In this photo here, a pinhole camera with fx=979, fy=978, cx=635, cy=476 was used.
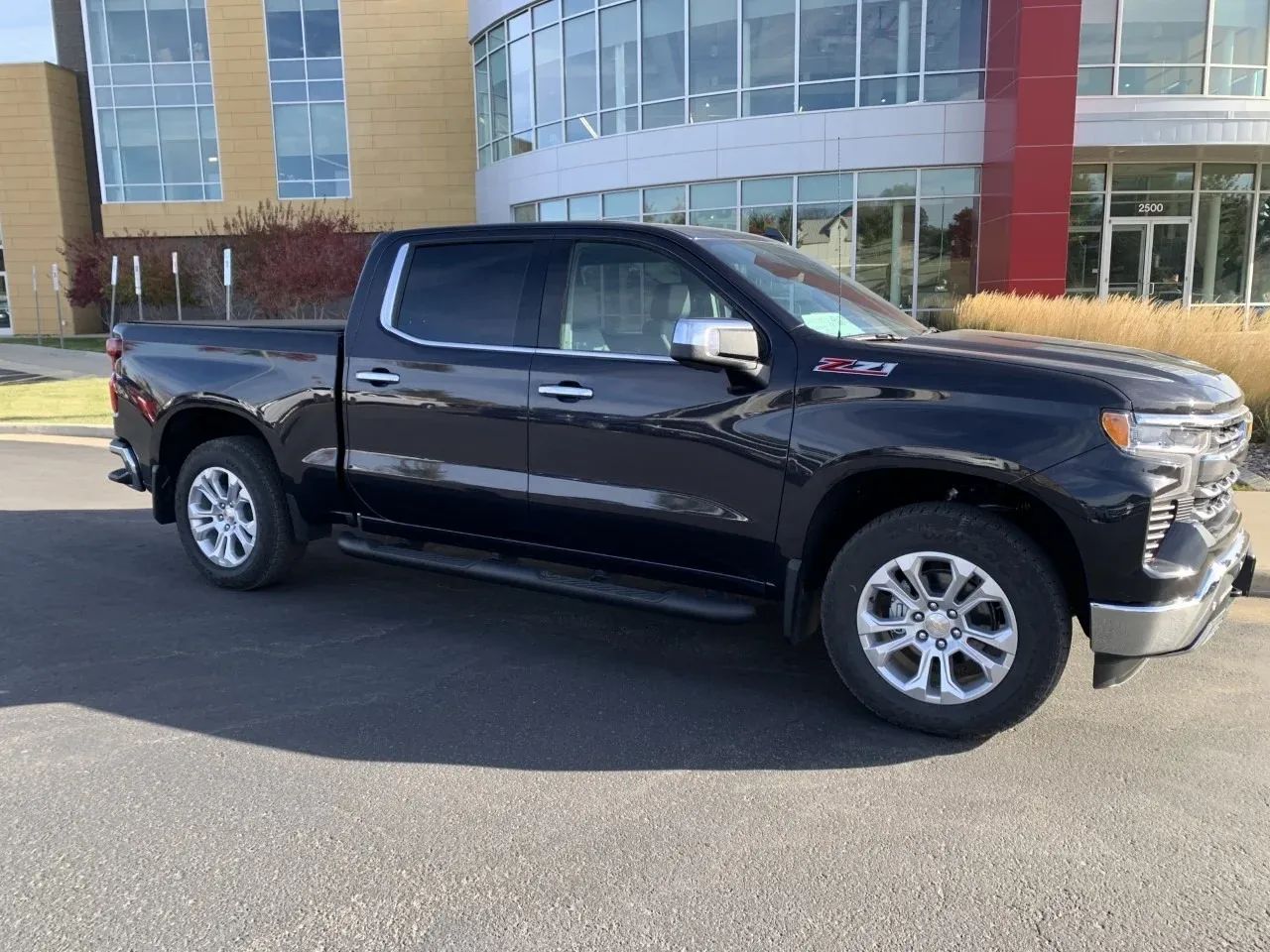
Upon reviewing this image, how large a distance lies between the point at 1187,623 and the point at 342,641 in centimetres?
373

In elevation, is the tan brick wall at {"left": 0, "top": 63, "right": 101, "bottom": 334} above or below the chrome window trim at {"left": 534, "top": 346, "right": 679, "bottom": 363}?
above

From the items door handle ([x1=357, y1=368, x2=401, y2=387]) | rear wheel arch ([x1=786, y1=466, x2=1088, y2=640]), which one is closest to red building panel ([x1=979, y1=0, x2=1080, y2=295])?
rear wheel arch ([x1=786, y1=466, x2=1088, y2=640])

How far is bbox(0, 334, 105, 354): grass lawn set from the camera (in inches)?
1182

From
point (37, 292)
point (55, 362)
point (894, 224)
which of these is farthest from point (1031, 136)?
point (37, 292)

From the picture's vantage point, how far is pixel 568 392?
4.40m

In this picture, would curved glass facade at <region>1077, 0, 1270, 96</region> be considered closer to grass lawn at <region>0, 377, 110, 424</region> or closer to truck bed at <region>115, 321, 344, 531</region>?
grass lawn at <region>0, 377, 110, 424</region>

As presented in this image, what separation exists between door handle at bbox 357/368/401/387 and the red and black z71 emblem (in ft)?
7.19

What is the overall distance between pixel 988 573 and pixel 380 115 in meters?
35.1

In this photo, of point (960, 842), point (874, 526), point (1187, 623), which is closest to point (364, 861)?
point (960, 842)

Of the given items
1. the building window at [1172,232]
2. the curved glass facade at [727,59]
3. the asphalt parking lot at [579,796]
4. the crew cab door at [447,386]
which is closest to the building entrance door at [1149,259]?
the building window at [1172,232]

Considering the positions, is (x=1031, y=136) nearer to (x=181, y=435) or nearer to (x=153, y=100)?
(x=181, y=435)

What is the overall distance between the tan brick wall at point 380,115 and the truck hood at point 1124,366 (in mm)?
32425

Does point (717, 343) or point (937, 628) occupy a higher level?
point (717, 343)

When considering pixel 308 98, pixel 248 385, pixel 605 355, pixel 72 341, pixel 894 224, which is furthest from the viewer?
pixel 308 98
